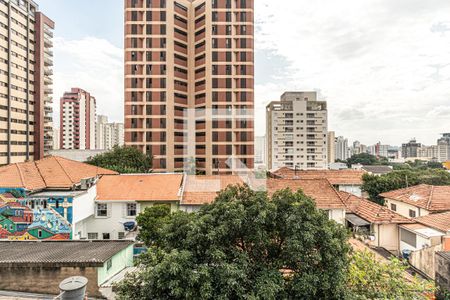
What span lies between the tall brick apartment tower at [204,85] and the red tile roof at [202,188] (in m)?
14.2

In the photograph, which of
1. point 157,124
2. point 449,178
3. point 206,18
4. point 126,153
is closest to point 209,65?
point 206,18

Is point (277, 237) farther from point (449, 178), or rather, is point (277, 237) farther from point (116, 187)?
point (449, 178)

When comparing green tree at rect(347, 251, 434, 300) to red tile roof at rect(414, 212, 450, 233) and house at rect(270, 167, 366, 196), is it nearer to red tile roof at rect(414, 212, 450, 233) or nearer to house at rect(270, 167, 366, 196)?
red tile roof at rect(414, 212, 450, 233)

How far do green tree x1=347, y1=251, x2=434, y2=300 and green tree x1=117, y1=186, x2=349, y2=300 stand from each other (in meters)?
0.90

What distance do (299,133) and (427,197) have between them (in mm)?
41467

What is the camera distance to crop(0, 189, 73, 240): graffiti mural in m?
12.5

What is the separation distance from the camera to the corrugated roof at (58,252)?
7145 mm

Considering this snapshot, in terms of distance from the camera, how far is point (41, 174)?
49.9ft

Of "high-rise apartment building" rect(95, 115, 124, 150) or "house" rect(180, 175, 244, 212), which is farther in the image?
"high-rise apartment building" rect(95, 115, 124, 150)

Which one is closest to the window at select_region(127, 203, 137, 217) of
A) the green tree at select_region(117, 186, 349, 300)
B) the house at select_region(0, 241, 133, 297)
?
the house at select_region(0, 241, 133, 297)

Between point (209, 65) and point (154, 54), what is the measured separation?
22.4 ft

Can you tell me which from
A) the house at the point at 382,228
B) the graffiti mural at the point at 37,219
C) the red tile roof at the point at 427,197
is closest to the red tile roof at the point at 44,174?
the graffiti mural at the point at 37,219

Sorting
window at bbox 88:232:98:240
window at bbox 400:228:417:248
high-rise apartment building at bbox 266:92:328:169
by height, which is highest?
high-rise apartment building at bbox 266:92:328:169

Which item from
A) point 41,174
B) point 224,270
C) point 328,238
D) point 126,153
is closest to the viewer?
point 224,270
